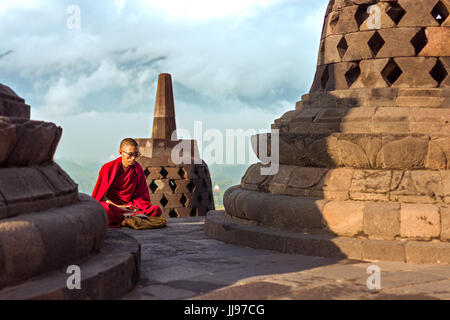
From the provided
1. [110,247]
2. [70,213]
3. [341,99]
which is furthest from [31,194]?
[341,99]

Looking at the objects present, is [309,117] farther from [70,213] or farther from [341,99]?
[70,213]

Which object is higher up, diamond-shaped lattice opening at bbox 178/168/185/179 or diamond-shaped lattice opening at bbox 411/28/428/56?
diamond-shaped lattice opening at bbox 411/28/428/56

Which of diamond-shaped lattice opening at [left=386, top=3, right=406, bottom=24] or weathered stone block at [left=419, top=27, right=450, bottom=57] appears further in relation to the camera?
diamond-shaped lattice opening at [left=386, top=3, right=406, bottom=24]

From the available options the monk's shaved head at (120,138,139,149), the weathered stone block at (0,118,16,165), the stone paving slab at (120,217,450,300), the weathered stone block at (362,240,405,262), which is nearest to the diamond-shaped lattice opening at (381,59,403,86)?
the weathered stone block at (362,240,405,262)

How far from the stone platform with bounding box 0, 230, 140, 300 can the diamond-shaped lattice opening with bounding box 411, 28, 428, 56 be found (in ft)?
13.2

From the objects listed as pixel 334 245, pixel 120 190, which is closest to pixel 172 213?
pixel 120 190

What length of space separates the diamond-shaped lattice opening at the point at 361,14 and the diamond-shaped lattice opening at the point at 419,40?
0.62m

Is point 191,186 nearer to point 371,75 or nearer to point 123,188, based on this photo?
point 123,188

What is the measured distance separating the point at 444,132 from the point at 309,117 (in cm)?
148

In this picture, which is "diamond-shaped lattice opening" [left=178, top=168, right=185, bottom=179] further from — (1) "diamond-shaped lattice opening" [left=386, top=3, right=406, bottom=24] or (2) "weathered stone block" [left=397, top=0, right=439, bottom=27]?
(2) "weathered stone block" [left=397, top=0, right=439, bottom=27]

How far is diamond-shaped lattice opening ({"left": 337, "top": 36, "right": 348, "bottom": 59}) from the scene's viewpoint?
6.11 meters

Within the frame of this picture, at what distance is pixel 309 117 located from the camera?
5.85m

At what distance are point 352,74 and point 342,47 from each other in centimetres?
38

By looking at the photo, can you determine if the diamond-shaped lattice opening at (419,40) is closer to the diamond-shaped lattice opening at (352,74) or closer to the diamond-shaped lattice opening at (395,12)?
the diamond-shaped lattice opening at (395,12)
